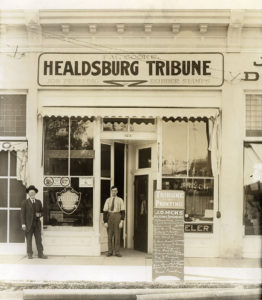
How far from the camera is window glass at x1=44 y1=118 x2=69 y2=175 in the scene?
13.1 metres

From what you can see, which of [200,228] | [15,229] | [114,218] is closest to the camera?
[114,218]

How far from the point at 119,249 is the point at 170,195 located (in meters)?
3.28

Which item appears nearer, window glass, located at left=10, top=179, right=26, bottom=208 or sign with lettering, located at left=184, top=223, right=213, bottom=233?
sign with lettering, located at left=184, top=223, right=213, bottom=233

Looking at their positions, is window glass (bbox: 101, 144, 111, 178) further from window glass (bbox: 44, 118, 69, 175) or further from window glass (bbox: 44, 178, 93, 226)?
window glass (bbox: 44, 118, 69, 175)

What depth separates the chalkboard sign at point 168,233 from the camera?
33.2ft

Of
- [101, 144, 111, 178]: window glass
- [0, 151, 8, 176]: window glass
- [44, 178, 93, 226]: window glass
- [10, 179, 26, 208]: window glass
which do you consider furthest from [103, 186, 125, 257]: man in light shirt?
[0, 151, 8, 176]: window glass

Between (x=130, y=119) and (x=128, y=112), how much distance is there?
37 centimetres

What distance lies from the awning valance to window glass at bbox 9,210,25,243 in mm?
Result: 2383

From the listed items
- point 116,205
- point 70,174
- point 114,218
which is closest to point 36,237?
point 70,174

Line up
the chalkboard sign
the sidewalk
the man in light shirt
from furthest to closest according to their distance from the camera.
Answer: the man in light shirt
the sidewalk
the chalkboard sign

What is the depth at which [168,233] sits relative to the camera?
10.2 meters

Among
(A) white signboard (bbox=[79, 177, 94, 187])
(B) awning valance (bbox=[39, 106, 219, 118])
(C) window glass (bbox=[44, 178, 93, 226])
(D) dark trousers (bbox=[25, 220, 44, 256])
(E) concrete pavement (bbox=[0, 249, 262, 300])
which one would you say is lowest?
(E) concrete pavement (bbox=[0, 249, 262, 300])

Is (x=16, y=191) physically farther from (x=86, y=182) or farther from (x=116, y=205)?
(x=116, y=205)

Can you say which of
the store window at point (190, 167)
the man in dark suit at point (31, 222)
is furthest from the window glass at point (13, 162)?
the store window at point (190, 167)
